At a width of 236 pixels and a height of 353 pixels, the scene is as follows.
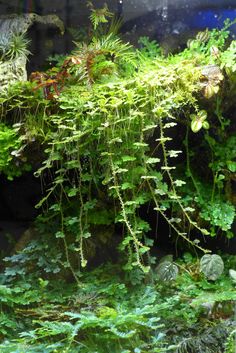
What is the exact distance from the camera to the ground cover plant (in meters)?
2.88

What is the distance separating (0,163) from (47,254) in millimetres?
632

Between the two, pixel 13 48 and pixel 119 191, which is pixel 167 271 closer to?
pixel 119 191

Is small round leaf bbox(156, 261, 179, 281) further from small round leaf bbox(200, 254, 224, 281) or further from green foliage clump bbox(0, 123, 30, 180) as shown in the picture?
green foliage clump bbox(0, 123, 30, 180)

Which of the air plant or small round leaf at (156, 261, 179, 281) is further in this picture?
the air plant

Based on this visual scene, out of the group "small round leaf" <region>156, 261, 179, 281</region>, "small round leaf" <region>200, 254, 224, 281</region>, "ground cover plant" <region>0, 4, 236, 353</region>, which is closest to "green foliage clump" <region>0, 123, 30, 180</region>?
"ground cover plant" <region>0, 4, 236, 353</region>

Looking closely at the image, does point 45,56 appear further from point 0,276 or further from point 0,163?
point 0,276

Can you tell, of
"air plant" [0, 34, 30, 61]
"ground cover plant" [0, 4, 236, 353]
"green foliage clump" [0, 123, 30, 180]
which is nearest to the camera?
"ground cover plant" [0, 4, 236, 353]

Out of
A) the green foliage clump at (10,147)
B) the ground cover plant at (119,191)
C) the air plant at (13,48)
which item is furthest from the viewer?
the air plant at (13,48)

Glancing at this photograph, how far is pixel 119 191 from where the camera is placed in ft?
9.87

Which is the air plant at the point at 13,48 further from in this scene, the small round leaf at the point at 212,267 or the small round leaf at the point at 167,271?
the small round leaf at the point at 212,267

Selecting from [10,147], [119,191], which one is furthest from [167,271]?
[10,147]

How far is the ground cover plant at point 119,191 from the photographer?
9.46ft

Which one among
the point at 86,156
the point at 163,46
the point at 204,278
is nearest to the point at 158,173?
the point at 86,156

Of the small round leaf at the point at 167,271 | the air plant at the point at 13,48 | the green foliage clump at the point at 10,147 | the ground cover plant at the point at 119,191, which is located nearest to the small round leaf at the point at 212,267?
the ground cover plant at the point at 119,191
